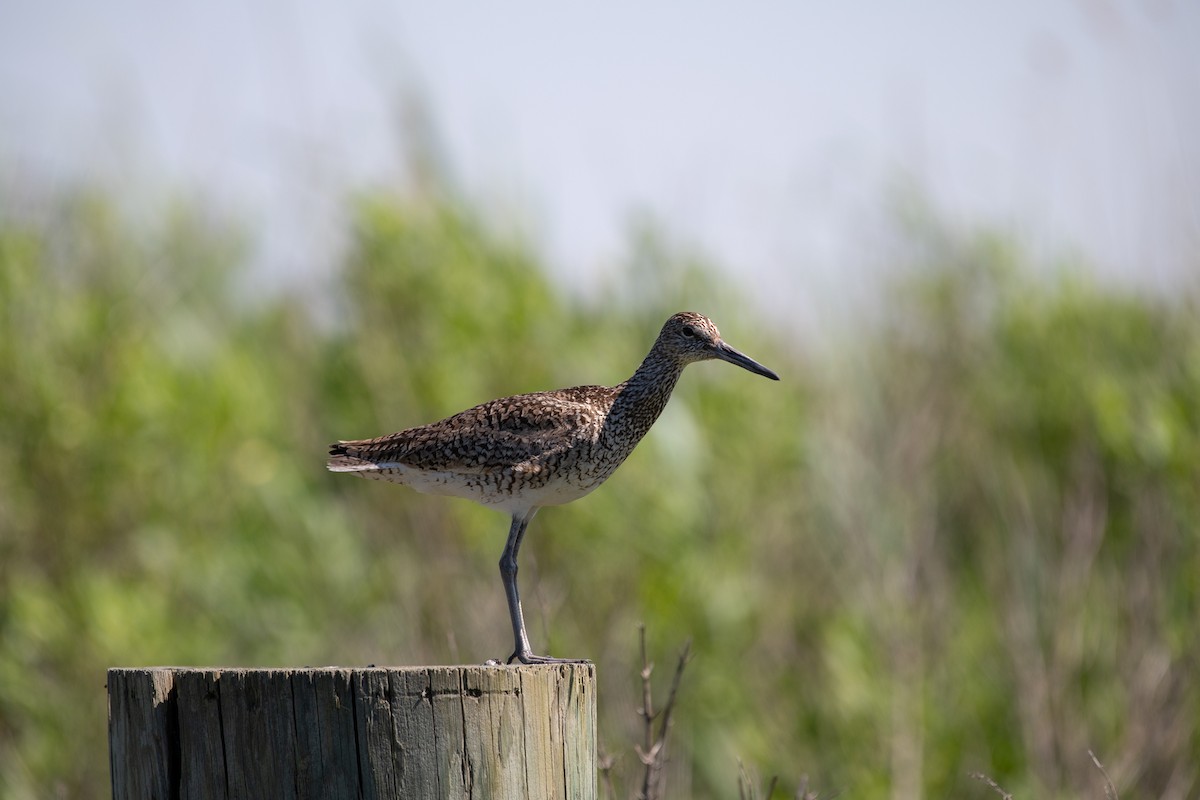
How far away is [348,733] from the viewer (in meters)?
3.20

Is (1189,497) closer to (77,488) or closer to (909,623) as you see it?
(909,623)

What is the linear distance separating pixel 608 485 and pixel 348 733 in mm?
11193

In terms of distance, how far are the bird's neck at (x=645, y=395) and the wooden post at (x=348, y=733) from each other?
208 centimetres

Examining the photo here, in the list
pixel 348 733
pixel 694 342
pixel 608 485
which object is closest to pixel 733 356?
pixel 694 342

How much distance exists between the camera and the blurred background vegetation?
12.3 meters

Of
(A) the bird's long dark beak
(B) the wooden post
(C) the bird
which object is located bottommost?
(B) the wooden post

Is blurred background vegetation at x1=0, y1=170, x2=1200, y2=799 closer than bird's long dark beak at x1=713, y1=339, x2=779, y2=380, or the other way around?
bird's long dark beak at x1=713, y1=339, x2=779, y2=380

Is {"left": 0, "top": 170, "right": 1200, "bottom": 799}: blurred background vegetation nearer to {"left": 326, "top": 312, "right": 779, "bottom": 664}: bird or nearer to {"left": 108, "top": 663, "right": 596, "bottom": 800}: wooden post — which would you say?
{"left": 326, "top": 312, "right": 779, "bottom": 664}: bird

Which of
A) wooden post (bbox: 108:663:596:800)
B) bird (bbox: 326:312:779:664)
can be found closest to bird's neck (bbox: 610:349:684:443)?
bird (bbox: 326:312:779:664)

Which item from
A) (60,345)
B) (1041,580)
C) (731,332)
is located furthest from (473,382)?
(1041,580)

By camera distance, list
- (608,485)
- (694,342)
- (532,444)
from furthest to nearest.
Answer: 1. (608,485)
2. (694,342)
3. (532,444)

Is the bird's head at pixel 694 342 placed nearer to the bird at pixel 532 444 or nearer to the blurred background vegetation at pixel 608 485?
the bird at pixel 532 444

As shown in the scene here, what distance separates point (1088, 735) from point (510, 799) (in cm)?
887

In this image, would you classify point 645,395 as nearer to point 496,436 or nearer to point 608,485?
point 496,436
